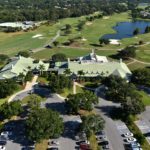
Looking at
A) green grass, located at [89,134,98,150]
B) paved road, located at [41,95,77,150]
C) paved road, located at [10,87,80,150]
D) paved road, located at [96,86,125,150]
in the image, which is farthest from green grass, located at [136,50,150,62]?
green grass, located at [89,134,98,150]

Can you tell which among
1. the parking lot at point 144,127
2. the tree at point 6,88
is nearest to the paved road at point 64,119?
the tree at point 6,88

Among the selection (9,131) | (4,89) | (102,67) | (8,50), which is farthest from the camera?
(8,50)

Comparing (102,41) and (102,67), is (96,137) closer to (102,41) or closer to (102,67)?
(102,67)

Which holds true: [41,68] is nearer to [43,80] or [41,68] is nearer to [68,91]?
[43,80]

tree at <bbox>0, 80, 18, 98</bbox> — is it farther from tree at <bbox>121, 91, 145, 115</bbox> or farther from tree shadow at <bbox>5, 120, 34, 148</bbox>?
tree at <bbox>121, 91, 145, 115</bbox>

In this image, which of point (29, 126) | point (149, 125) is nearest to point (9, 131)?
point (29, 126)
